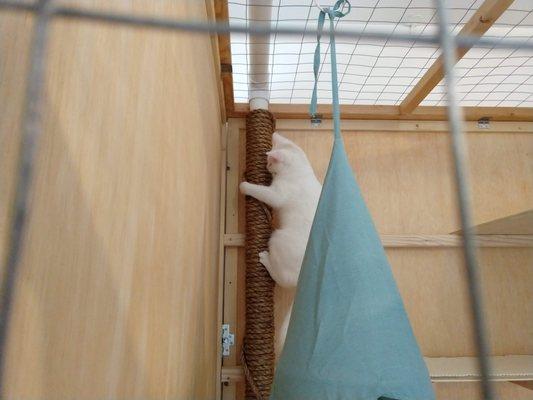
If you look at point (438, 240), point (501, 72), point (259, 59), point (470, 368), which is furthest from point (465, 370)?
point (259, 59)

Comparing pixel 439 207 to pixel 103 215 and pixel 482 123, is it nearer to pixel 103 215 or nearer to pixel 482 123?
pixel 482 123

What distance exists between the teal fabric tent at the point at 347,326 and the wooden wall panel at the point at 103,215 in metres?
0.21

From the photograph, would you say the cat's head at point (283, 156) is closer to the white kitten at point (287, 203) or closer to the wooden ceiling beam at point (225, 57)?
the white kitten at point (287, 203)

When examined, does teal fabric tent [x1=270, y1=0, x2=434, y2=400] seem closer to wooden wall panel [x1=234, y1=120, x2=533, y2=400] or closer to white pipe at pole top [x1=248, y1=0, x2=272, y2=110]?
white pipe at pole top [x1=248, y1=0, x2=272, y2=110]

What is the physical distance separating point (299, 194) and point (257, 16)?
1.68ft

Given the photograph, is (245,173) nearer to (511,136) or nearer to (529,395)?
(511,136)

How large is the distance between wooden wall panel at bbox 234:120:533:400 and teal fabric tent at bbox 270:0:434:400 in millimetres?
565

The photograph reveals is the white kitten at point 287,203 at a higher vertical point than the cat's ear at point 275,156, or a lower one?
lower

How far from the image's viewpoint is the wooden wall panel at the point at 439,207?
50.6 inches

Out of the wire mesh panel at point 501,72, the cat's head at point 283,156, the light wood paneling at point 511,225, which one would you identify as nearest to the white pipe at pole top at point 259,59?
the cat's head at point 283,156

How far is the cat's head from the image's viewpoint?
124 centimetres

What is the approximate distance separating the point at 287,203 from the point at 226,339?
46cm

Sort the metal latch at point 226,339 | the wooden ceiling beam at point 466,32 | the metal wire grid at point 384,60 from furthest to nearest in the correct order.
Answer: the metal latch at point 226,339
the metal wire grid at point 384,60
the wooden ceiling beam at point 466,32

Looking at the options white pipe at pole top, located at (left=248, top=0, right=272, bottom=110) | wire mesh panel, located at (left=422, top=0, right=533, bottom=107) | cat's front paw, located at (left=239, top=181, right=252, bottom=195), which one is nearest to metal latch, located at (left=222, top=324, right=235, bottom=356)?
cat's front paw, located at (left=239, top=181, right=252, bottom=195)
